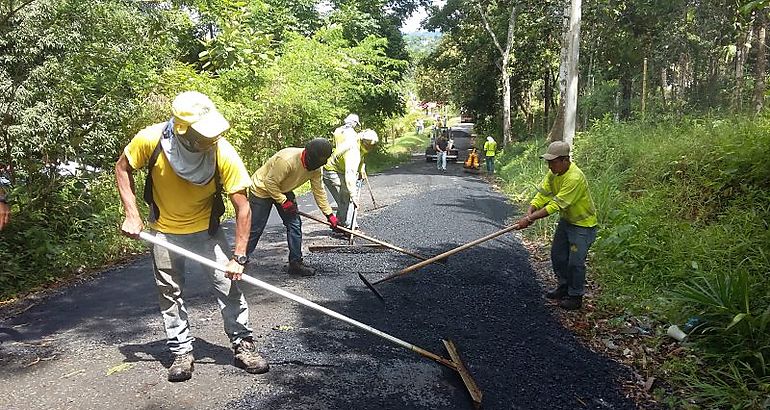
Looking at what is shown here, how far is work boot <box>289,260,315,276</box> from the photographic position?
572cm

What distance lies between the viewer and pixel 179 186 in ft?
10.3

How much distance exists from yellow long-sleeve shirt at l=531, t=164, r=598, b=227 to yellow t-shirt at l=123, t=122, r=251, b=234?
2.80 metres

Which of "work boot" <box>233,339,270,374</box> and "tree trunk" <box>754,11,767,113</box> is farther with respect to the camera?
"tree trunk" <box>754,11,767,113</box>

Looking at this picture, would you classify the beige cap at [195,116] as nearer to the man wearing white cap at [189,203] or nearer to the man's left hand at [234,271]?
the man wearing white cap at [189,203]

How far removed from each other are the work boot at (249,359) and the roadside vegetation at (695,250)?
2522 mm

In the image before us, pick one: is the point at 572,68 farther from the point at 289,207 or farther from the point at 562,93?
the point at 289,207

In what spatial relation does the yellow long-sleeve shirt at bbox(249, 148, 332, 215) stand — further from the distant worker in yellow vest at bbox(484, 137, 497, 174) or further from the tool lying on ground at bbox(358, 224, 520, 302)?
the distant worker in yellow vest at bbox(484, 137, 497, 174)

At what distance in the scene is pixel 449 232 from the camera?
8.04 m

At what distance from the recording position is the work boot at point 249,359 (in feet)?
10.9

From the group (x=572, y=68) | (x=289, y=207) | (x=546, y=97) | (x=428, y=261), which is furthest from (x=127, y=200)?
(x=546, y=97)

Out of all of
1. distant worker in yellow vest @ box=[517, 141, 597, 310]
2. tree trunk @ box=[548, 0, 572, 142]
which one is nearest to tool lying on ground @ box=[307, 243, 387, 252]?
distant worker in yellow vest @ box=[517, 141, 597, 310]

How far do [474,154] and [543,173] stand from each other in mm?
7998

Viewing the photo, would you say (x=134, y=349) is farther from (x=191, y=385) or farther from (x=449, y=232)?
(x=449, y=232)

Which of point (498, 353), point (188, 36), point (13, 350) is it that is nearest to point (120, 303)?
point (13, 350)
